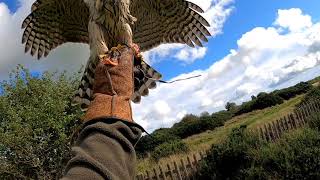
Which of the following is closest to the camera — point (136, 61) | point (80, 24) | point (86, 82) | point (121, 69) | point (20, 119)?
point (121, 69)

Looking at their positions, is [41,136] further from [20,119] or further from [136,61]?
[136,61]

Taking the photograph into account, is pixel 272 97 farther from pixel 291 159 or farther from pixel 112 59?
pixel 112 59

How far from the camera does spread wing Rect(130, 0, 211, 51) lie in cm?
478

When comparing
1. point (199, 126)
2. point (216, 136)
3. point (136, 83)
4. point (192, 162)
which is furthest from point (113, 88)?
point (199, 126)

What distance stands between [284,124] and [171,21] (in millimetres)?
13324

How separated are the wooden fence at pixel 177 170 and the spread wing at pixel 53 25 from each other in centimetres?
919

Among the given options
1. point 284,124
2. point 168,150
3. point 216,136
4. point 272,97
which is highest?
point 272,97

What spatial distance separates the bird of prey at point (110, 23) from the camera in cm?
411

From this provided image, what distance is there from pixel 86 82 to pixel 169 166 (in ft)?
36.2

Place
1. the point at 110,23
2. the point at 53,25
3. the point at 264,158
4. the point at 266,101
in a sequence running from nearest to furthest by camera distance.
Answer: the point at 110,23 < the point at 53,25 < the point at 264,158 < the point at 266,101

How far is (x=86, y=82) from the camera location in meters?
3.27

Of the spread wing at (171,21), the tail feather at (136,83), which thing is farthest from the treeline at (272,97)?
the tail feather at (136,83)

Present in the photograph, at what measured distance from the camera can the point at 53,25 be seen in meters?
4.66

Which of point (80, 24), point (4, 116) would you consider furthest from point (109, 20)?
point (4, 116)
